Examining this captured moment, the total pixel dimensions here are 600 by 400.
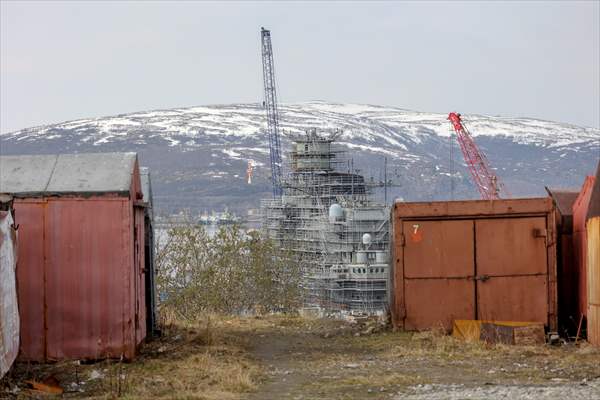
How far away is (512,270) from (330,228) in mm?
90734

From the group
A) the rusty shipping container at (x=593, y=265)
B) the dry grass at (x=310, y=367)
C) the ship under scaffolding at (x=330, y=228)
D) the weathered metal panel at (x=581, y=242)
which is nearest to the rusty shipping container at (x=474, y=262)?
the weathered metal panel at (x=581, y=242)

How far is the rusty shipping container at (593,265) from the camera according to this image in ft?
49.3

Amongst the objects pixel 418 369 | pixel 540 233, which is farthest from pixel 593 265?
pixel 418 369

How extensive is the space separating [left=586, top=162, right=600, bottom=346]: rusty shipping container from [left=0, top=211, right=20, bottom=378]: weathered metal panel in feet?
24.7

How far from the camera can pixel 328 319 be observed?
22938 millimetres

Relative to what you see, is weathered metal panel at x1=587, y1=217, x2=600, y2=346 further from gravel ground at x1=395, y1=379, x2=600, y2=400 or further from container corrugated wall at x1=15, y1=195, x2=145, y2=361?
container corrugated wall at x1=15, y1=195, x2=145, y2=361

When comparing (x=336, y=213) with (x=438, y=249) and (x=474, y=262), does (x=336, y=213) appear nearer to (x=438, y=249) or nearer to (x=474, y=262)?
(x=438, y=249)

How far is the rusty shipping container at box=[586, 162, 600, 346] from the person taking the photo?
15.0 meters

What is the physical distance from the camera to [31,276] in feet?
47.7

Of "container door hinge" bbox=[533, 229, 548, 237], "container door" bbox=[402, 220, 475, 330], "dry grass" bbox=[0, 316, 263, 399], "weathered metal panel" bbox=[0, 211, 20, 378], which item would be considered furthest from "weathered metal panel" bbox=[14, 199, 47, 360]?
"container door hinge" bbox=[533, 229, 548, 237]

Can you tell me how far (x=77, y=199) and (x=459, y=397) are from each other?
6198 millimetres

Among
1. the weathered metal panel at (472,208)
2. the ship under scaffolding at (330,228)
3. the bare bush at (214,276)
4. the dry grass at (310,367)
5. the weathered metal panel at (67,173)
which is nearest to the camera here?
the dry grass at (310,367)

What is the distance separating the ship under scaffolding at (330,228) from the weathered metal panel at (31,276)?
6860 cm

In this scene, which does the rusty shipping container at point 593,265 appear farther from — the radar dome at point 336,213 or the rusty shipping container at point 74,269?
the radar dome at point 336,213
